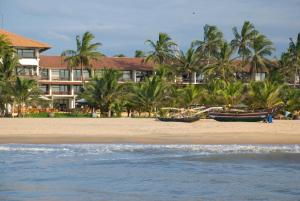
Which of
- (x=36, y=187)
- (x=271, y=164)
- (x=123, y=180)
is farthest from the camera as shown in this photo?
(x=271, y=164)

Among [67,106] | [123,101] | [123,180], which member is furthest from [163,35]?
[123,180]

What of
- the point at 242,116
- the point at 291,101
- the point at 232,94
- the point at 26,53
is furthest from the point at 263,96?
the point at 26,53

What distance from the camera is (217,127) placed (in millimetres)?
34188

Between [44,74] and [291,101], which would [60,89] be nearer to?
[44,74]

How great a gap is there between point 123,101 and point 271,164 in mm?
29317

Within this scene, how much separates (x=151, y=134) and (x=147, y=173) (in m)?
14.1

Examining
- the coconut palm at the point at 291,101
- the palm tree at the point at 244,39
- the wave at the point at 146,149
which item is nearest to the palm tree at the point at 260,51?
the palm tree at the point at 244,39

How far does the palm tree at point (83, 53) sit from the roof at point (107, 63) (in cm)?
249

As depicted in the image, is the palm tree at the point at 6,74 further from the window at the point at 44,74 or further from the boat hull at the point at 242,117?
the window at the point at 44,74

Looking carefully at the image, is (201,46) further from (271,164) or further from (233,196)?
(233,196)

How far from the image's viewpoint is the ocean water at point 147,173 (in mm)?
12062

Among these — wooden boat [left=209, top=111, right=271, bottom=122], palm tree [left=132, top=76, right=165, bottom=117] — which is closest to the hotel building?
palm tree [left=132, top=76, right=165, bottom=117]

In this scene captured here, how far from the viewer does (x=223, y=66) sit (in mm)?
64188

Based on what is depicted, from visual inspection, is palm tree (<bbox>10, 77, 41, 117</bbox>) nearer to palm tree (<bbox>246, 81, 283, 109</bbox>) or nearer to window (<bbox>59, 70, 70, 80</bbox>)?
palm tree (<bbox>246, 81, 283, 109</bbox>)
